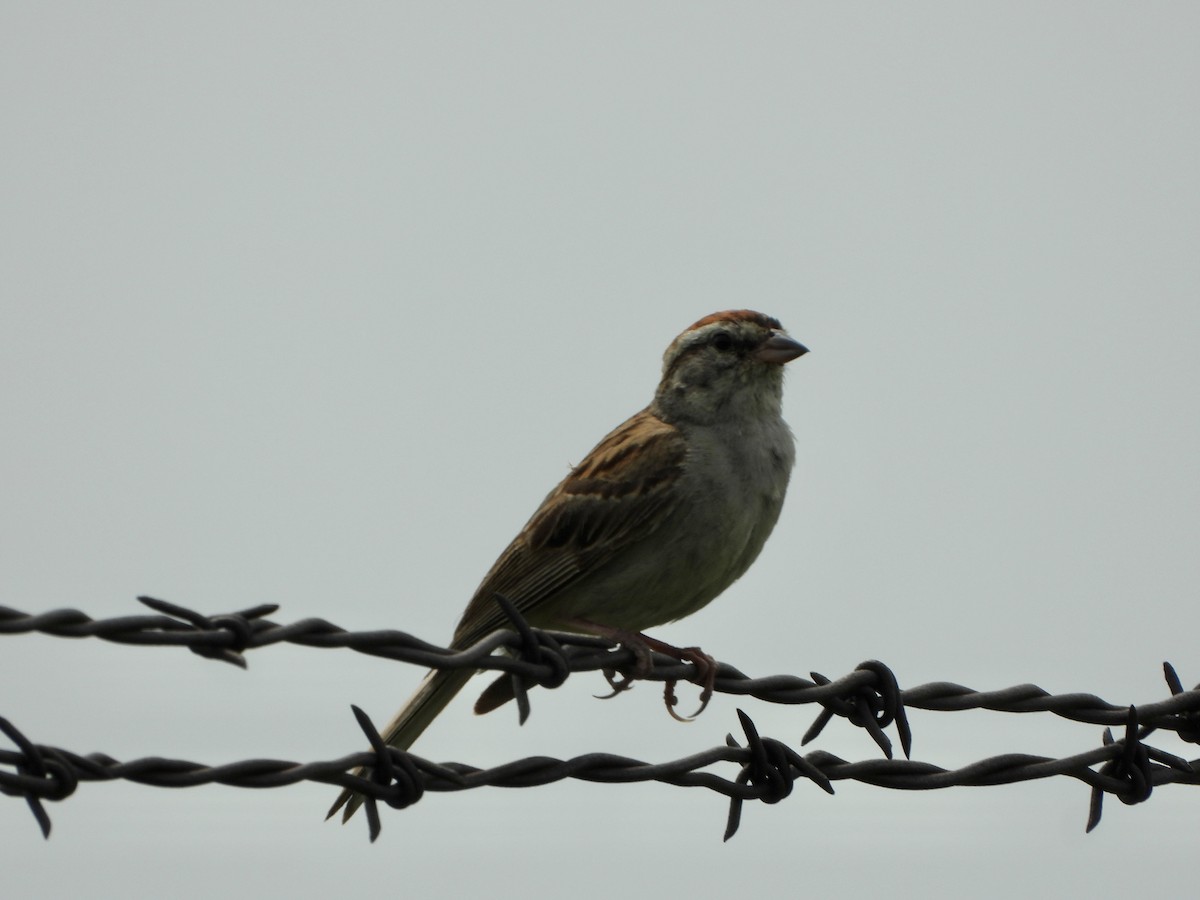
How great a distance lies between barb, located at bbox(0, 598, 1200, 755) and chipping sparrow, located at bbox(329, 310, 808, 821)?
145 centimetres

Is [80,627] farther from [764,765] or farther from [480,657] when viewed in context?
[764,765]

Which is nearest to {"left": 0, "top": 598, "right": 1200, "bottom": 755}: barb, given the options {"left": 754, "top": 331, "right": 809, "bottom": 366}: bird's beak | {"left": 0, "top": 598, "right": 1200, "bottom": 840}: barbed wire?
{"left": 0, "top": 598, "right": 1200, "bottom": 840}: barbed wire

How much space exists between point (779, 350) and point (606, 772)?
3.48m

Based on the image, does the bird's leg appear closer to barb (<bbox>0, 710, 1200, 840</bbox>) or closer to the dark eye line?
barb (<bbox>0, 710, 1200, 840</bbox>)

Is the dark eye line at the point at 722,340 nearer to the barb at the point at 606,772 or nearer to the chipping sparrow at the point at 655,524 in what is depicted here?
the chipping sparrow at the point at 655,524

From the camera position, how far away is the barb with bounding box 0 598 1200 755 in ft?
10.3

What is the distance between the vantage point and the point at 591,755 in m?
3.78

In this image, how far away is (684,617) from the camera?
21.5 ft

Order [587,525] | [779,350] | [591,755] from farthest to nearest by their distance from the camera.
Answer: [779,350]
[587,525]
[591,755]

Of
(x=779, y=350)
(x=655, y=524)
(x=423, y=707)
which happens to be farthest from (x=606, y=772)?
(x=779, y=350)

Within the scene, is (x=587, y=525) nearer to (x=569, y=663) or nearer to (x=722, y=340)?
(x=722, y=340)

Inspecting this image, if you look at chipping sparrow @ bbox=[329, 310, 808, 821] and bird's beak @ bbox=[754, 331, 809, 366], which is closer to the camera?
chipping sparrow @ bbox=[329, 310, 808, 821]

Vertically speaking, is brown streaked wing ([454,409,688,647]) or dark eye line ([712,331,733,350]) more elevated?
dark eye line ([712,331,733,350])

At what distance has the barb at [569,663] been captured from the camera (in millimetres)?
3133
